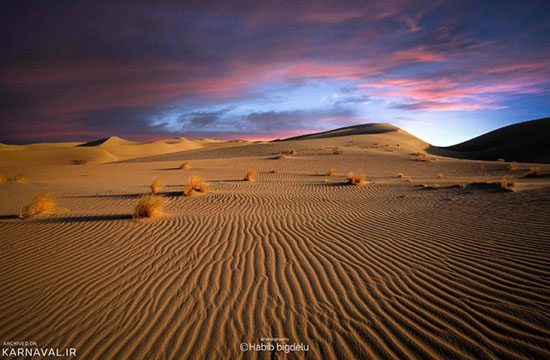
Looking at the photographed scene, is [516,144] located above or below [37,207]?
above

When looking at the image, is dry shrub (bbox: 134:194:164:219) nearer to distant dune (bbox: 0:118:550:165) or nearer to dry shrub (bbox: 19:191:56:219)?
dry shrub (bbox: 19:191:56:219)

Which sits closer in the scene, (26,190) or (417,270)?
(417,270)

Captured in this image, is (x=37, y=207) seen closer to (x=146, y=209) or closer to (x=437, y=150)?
(x=146, y=209)

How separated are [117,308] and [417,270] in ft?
13.4

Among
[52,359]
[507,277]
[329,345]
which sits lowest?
[52,359]

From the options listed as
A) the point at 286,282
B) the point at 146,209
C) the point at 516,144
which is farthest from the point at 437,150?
the point at 146,209

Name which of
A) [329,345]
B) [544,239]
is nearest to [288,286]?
[329,345]

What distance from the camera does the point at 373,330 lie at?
93.7 inches

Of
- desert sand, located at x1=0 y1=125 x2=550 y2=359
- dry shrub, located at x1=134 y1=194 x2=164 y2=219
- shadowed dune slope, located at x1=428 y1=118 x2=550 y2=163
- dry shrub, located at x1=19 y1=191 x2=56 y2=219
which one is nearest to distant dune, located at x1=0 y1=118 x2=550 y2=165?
shadowed dune slope, located at x1=428 y1=118 x2=550 y2=163

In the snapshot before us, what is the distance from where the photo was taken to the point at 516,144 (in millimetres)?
35625

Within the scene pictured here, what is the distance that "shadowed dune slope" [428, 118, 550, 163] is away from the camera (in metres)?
31.1

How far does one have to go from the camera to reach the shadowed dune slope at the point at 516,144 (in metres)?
31.1

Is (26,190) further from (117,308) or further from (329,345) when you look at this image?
(329,345)

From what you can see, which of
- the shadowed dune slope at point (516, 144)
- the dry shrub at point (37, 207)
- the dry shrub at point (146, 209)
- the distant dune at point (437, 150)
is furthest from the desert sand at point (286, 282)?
the shadowed dune slope at point (516, 144)
